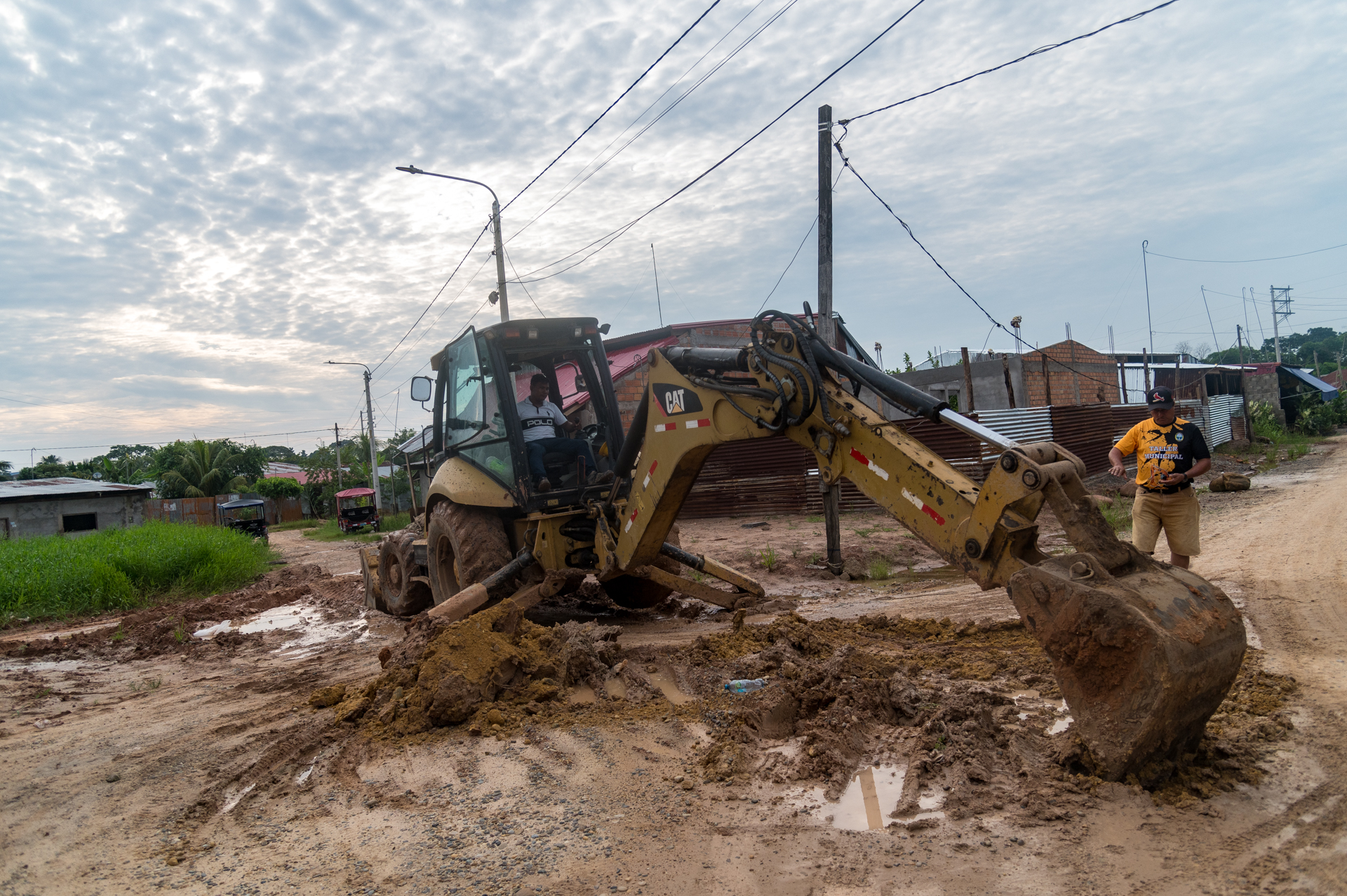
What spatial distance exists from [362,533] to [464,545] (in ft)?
91.8

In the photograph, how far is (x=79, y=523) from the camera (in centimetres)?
2778

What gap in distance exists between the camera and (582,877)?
3.01 m

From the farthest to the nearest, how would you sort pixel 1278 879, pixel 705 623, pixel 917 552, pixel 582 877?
1. pixel 917 552
2. pixel 705 623
3. pixel 582 877
4. pixel 1278 879

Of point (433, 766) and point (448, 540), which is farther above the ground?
point (448, 540)

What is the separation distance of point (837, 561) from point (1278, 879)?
7.61m

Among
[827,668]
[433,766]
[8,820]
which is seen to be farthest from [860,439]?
[8,820]

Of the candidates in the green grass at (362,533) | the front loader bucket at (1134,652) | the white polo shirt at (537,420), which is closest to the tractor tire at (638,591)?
the white polo shirt at (537,420)

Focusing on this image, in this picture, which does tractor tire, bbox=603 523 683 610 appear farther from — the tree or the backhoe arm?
the tree

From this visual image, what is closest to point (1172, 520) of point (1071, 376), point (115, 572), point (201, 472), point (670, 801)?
point (670, 801)

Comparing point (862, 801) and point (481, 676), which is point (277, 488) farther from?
point (862, 801)

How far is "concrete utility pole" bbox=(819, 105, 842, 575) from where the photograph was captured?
10172 mm

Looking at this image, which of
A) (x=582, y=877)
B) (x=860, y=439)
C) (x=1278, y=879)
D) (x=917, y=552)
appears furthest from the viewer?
(x=917, y=552)

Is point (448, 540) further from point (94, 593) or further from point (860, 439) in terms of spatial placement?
point (94, 593)

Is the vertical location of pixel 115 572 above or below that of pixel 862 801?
above
